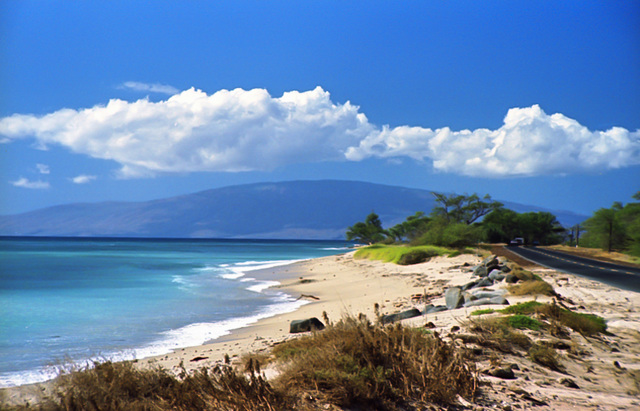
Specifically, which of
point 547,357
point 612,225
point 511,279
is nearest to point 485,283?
point 511,279

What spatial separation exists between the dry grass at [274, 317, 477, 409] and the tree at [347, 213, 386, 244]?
8407 cm

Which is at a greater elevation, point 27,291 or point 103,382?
point 103,382

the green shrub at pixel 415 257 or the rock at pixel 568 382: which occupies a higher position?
the rock at pixel 568 382

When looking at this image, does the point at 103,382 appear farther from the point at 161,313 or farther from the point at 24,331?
the point at 161,313

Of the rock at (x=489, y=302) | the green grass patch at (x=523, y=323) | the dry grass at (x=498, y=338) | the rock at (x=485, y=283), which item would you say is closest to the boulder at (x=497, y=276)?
the rock at (x=485, y=283)

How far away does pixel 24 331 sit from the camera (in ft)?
40.6

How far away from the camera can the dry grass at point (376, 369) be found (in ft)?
14.8

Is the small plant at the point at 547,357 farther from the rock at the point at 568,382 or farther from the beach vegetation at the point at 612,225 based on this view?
the beach vegetation at the point at 612,225

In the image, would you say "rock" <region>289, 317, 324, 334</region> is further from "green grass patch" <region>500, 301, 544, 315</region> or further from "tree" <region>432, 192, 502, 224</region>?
"tree" <region>432, 192, 502, 224</region>

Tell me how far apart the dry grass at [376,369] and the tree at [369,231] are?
8407 cm

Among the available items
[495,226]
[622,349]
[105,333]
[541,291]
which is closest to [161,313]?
[105,333]

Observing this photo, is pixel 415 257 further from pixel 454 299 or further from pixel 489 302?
pixel 489 302

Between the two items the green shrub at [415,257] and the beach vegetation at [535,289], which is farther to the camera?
the green shrub at [415,257]

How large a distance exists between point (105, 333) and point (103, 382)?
27.9 feet
